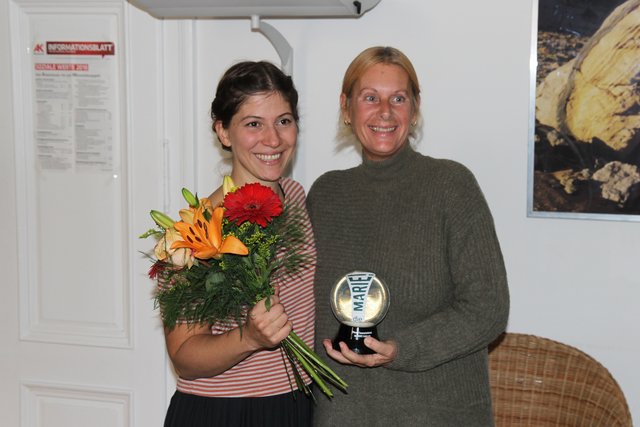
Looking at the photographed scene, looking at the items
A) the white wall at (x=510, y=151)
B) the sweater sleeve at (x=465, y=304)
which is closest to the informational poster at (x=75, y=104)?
the white wall at (x=510, y=151)

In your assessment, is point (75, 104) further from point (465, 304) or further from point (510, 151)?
point (465, 304)

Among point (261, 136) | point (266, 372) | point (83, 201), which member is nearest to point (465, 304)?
point (266, 372)

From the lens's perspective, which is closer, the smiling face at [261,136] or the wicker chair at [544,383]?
the smiling face at [261,136]

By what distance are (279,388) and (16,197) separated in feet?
4.58

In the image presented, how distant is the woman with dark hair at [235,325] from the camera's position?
1854mm

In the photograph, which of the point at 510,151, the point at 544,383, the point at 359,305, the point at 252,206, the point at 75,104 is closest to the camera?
the point at 252,206

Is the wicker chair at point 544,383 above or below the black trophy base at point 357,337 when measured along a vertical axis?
below

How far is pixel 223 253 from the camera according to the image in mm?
1575

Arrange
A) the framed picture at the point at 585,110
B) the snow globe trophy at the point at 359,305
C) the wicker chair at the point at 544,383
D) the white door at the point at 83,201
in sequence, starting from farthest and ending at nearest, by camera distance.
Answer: the white door at the point at 83,201
the framed picture at the point at 585,110
the wicker chair at the point at 544,383
the snow globe trophy at the point at 359,305

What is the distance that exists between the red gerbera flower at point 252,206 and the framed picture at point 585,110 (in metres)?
1.13

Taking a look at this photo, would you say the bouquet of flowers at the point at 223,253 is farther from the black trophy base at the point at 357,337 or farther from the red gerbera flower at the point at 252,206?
the black trophy base at the point at 357,337

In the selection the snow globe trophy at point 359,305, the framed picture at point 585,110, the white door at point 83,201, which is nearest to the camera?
the snow globe trophy at point 359,305

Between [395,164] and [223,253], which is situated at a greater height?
[395,164]

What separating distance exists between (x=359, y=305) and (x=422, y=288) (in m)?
0.18
